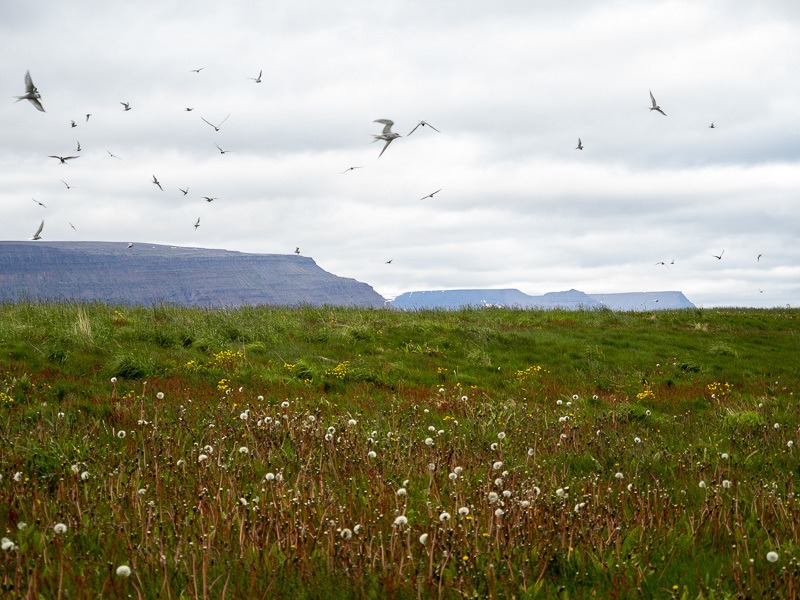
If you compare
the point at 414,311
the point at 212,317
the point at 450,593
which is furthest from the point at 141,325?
the point at 450,593

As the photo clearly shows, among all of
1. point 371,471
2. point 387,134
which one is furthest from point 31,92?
point 371,471

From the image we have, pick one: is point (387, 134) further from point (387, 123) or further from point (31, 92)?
point (31, 92)

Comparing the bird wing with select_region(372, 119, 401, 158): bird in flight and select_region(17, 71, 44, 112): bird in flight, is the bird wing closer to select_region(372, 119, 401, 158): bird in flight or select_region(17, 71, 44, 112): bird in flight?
select_region(372, 119, 401, 158): bird in flight

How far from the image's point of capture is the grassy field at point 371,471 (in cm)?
438

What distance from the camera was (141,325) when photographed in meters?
18.6

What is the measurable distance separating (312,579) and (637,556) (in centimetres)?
232

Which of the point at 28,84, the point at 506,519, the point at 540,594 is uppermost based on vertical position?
the point at 28,84

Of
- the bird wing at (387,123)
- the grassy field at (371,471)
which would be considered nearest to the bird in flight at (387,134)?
the bird wing at (387,123)

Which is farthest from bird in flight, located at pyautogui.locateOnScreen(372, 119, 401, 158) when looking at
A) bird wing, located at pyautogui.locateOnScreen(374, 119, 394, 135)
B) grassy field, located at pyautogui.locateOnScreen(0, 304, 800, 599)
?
grassy field, located at pyautogui.locateOnScreen(0, 304, 800, 599)

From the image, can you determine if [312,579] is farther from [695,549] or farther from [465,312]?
[465,312]

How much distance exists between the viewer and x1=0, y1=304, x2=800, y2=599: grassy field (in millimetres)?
4383

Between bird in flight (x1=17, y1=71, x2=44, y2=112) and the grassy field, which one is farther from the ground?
bird in flight (x1=17, y1=71, x2=44, y2=112)

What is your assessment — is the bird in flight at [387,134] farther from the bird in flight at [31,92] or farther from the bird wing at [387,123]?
Answer: the bird in flight at [31,92]

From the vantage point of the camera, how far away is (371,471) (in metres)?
6.43
